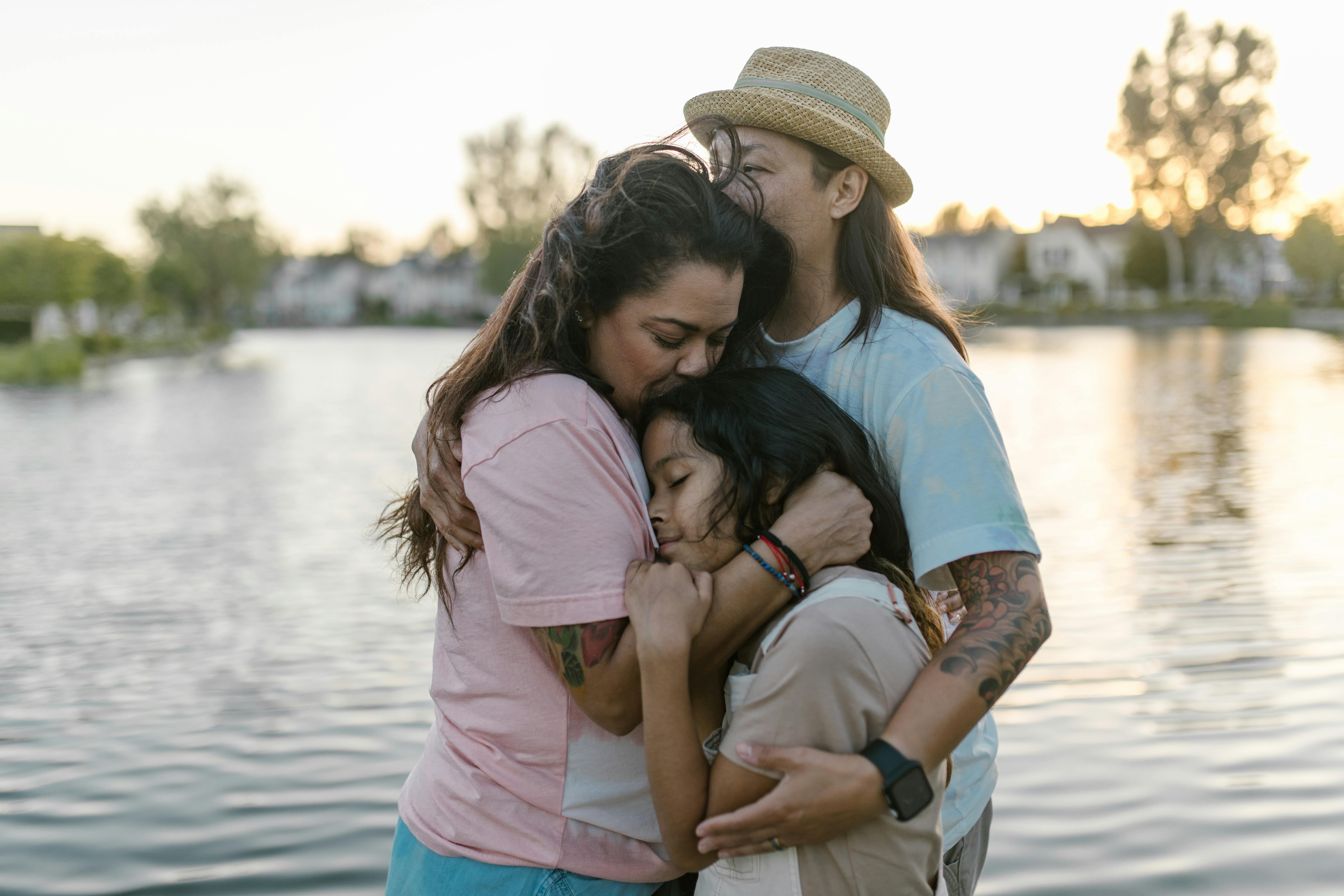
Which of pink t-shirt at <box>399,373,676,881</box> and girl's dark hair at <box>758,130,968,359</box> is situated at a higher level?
girl's dark hair at <box>758,130,968,359</box>

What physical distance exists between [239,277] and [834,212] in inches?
3482

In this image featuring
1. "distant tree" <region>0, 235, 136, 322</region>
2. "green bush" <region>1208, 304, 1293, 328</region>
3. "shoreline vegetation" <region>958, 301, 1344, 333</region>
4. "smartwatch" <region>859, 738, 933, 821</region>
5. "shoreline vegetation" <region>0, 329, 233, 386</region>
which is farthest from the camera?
"shoreline vegetation" <region>958, 301, 1344, 333</region>

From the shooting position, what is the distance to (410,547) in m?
2.42

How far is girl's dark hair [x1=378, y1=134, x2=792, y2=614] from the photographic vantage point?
1.94m

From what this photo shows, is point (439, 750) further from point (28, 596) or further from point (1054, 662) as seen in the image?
point (28, 596)

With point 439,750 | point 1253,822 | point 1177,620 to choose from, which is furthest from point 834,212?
point 1177,620

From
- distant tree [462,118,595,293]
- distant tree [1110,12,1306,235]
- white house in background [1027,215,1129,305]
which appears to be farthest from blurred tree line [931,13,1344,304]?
distant tree [462,118,595,293]

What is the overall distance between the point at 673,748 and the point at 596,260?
818mm

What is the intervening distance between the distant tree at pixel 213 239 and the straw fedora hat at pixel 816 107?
280ft

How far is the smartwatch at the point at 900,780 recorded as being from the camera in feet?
5.40

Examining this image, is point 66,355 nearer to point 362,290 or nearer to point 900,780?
point 900,780

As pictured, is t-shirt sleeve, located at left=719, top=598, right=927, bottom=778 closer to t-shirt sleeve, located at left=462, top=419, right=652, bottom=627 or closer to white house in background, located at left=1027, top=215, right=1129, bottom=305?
t-shirt sleeve, located at left=462, top=419, right=652, bottom=627

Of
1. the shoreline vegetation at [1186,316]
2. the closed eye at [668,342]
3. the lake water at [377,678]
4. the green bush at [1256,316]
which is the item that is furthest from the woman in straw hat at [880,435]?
the green bush at [1256,316]

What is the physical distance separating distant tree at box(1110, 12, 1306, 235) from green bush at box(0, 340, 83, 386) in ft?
169
